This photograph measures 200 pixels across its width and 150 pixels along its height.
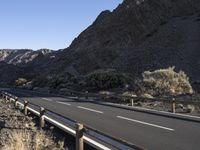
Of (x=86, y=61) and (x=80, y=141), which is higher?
(x=86, y=61)

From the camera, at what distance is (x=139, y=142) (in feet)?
38.5

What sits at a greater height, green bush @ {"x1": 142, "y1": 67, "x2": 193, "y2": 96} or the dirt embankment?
green bush @ {"x1": 142, "y1": 67, "x2": 193, "y2": 96}

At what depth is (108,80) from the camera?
44.1 metres

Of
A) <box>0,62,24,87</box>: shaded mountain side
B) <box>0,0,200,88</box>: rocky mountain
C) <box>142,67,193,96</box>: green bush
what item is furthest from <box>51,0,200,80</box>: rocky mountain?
<box>0,62,24,87</box>: shaded mountain side

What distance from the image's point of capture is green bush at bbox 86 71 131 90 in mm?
43562

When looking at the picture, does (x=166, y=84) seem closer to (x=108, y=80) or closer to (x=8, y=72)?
(x=108, y=80)

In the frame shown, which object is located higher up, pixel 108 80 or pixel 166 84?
pixel 108 80

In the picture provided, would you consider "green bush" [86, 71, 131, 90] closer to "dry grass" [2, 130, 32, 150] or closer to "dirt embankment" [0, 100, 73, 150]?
"dirt embankment" [0, 100, 73, 150]

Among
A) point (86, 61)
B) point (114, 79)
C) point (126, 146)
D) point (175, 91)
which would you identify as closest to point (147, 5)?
point (86, 61)

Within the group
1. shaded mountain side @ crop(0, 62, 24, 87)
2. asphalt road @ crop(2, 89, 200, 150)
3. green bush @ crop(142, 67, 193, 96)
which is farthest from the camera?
shaded mountain side @ crop(0, 62, 24, 87)

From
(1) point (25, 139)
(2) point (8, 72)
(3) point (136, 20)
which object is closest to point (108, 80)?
(1) point (25, 139)

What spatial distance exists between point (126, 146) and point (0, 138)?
662cm

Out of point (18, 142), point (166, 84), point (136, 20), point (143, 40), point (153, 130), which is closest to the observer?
point (18, 142)

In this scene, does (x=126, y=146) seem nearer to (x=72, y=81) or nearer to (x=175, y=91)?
(x=175, y=91)
